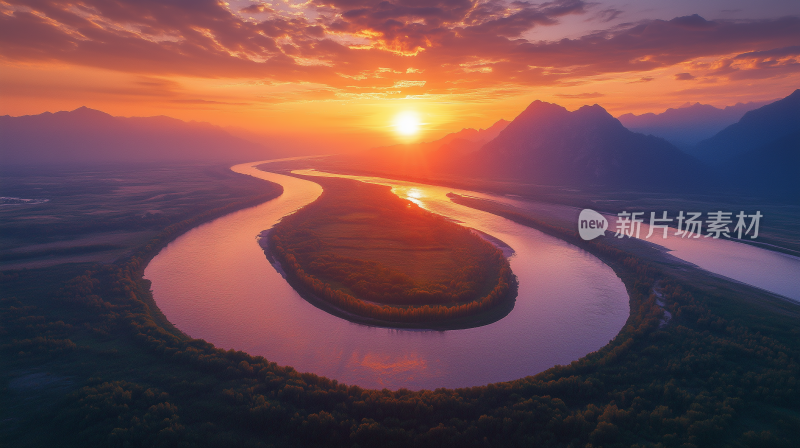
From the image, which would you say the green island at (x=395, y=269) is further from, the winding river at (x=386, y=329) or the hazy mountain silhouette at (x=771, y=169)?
the hazy mountain silhouette at (x=771, y=169)

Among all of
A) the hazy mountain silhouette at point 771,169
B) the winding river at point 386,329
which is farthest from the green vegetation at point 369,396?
the hazy mountain silhouette at point 771,169

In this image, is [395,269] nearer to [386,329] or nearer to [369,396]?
[386,329]

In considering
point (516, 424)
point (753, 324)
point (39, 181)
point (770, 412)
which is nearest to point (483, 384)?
point (516, 424)

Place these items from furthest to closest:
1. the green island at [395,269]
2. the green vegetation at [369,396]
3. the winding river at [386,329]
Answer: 1. the green island at [395,269]
2. the winding river at [386,329]
3. the green vegetation at [369,396]

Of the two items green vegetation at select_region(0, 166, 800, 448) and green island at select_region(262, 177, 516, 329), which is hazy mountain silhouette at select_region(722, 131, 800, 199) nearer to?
green island at select_region(262, 177, 516, 329)

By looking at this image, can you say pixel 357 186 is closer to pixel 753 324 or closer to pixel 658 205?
pixel 658 205

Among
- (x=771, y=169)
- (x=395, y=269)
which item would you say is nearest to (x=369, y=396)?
(x=395, y=269)
